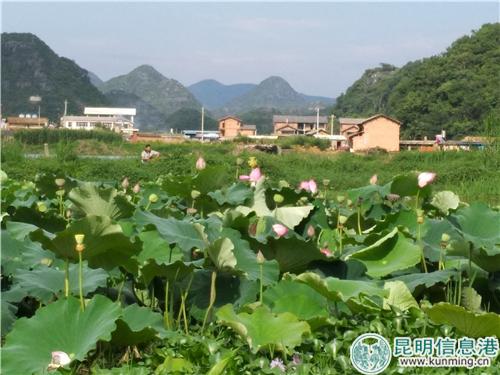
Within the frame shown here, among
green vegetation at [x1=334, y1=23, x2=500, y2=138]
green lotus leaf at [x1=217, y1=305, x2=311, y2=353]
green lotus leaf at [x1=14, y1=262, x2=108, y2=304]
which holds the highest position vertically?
green vegetation at [x1=334, y1=23, x2=500, y2=138]

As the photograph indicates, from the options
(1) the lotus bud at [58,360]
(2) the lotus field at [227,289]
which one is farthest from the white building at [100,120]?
(1) the lotus bud at [58,360]

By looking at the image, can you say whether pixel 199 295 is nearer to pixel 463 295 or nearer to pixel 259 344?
pixel 259 344

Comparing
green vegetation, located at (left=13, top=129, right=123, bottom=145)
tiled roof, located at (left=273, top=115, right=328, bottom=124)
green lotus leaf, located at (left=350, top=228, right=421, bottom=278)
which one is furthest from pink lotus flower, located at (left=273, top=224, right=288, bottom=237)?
tiled roof, located at (left=273, top=115, right=328, bottom=124)

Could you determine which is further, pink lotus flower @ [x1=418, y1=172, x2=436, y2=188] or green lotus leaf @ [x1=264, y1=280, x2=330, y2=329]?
pink lotus flower @ [x1=418, y1=172, x2=436, y2=188]

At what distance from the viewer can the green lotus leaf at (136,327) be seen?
5.70 ft

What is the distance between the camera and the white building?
66.3 m

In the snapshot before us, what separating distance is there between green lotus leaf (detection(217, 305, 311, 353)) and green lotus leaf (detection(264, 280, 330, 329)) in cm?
14

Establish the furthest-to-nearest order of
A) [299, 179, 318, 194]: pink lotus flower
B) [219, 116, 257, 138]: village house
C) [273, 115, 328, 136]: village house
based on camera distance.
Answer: [273, 115, 328, 136]: village house, [219, 116, 257, 138]: village house, [299, 179, 318, 194]: pink lotus flower

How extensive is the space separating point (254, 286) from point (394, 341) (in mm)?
426

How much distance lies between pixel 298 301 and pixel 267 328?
189 mm

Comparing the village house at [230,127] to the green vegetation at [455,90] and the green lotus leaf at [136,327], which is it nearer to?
the green vegetation at [455,90]

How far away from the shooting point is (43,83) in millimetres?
93062

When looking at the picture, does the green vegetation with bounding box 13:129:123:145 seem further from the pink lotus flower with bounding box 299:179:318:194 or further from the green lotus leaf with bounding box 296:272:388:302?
the green lotus leaf with bounding box 296:272:388:302

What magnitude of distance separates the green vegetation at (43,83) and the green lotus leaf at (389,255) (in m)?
84.6
